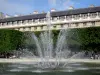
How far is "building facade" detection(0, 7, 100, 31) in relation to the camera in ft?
212

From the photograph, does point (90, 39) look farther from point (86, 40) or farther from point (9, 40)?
point (9, 40)

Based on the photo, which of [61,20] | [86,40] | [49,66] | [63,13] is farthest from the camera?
[63,13]

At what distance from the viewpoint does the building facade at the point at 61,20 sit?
64.5 meters

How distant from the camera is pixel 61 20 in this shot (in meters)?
69.4

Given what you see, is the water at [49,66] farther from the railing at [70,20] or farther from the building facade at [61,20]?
the building facade at [61,20]

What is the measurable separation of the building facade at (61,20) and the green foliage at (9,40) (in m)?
16.8

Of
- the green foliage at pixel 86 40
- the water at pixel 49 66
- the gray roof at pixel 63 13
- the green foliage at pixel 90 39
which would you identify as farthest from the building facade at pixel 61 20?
the water at pixel 49 66

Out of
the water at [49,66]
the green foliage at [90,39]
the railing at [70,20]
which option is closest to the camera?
the water at [49,66]

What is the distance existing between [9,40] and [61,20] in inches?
934

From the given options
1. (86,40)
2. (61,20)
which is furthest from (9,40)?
(61,20)

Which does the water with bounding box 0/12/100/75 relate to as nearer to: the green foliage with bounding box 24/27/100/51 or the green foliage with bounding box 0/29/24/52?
the green foliage with bounding box 24/27/100/51

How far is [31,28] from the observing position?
75.0m

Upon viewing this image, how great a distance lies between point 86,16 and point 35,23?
574 inches

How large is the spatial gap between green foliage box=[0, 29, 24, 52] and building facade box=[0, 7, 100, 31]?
16.8 metres
